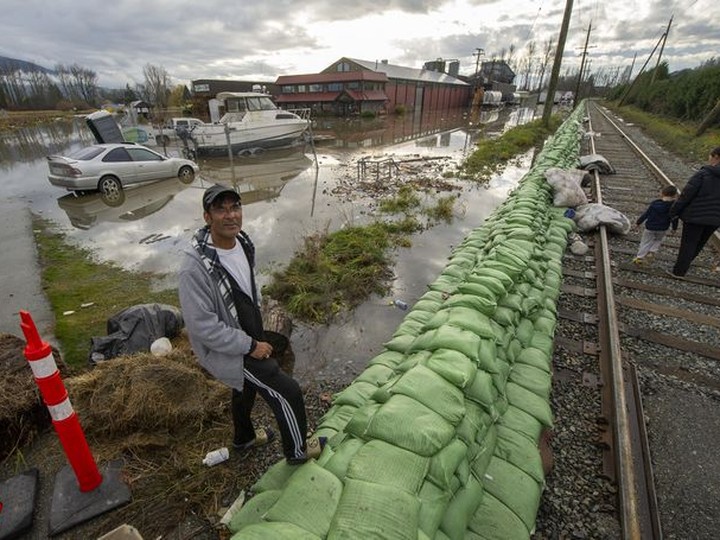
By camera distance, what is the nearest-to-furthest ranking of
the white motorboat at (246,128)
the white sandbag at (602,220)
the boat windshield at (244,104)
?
the white sandbag at (602,220) < the white motorboat at (246,128) < the boat windshield at (244,104)

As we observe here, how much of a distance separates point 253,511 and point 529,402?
1907 mm

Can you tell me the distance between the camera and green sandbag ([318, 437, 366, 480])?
1566mm

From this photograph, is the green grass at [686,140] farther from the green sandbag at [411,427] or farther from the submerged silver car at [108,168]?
the submerged silver car at [108,168]

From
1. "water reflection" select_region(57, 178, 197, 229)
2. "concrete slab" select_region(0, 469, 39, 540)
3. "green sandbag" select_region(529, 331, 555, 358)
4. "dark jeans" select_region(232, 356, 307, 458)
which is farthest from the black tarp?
"water reflection" select_region(57, 178, 197, 229)

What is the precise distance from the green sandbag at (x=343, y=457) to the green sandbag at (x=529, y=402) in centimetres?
137

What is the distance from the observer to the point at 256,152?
16500 millimetres

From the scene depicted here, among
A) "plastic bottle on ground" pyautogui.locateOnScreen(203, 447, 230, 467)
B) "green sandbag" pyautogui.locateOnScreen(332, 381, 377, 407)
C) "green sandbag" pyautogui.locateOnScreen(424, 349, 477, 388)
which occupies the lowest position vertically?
"plastic bottle on ground" pyautogui.locateOnScreen(203, 447, 230, 467)

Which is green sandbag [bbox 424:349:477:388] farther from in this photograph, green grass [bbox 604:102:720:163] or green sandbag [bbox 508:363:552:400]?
green grass [bbox 604:102:720:163]

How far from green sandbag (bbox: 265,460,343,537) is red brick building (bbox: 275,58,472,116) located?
3450cm

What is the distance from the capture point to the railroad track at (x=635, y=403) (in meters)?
2.16

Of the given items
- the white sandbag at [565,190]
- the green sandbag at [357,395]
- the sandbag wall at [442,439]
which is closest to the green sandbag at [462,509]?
the sandbag wall at [442,439]

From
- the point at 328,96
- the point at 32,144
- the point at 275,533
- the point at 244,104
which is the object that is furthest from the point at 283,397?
the point at 328,96

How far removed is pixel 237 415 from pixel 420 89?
4673 cm

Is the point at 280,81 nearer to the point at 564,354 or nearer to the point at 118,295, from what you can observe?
the point at 118,295
